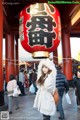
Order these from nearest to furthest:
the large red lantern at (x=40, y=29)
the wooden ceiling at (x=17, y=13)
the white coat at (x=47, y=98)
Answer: the white coat at (x=47, y=98) < the large red lantern at (x=40, y=29) < the wooden ceiling at (x=17, y=13)

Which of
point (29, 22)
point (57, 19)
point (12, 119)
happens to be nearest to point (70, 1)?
point (57, 19)

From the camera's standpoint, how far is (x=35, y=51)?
7.84m

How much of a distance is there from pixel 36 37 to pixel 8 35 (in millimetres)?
7594

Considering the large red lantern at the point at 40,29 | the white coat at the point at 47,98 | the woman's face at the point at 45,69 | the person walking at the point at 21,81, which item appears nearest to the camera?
the white coat at the point at 47,98

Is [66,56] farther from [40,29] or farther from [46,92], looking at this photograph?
[46,92]

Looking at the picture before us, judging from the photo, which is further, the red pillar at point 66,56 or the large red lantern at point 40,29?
the red pillar at point 66,56

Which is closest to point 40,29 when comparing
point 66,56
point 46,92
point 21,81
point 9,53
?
point 46,92

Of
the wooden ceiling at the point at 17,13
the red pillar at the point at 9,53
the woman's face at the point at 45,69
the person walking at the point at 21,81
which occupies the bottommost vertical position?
the person walking at the point at 21,81

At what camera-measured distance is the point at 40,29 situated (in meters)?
7.50

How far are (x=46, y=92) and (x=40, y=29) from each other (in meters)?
4.09

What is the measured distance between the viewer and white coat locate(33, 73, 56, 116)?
3.65m

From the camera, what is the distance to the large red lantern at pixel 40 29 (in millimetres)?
7543

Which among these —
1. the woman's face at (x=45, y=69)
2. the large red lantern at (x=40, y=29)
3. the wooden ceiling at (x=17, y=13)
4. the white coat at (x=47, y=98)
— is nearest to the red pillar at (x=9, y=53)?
the wooden ceiling at (x=17, y=13)

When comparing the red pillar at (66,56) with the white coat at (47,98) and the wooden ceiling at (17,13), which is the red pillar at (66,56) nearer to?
the wooden ceiling at (17,13)
